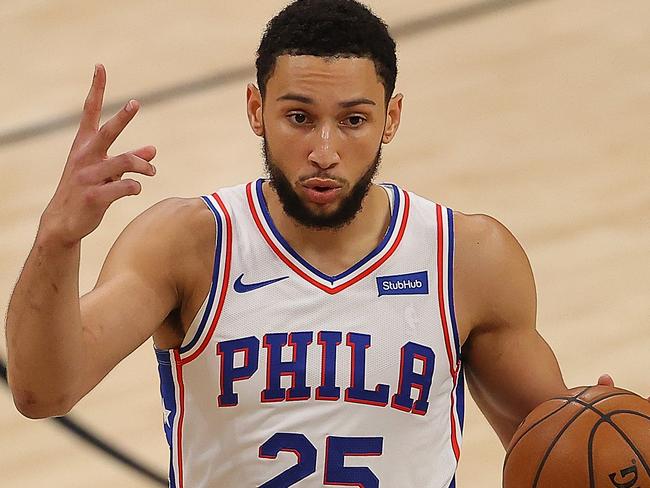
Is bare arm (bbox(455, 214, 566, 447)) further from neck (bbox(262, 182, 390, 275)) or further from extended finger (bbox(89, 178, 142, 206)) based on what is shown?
extended finger (bbox(89, 178, 142, 206))

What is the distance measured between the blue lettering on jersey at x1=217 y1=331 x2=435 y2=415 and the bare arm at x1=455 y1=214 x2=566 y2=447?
272 millimetres

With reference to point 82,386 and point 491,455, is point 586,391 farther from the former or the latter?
point 491,455

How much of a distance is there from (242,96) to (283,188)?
4623 mm

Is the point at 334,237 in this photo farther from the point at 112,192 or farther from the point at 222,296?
the point at 112,192

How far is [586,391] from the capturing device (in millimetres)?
3676

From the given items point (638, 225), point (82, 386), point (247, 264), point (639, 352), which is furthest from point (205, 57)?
point (82, 386)

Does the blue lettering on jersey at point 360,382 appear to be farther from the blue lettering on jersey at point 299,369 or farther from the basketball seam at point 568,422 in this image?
the basketball seam at point 568,422

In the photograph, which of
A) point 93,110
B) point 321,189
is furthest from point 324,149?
point 93,110

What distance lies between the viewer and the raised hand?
3.05 meters

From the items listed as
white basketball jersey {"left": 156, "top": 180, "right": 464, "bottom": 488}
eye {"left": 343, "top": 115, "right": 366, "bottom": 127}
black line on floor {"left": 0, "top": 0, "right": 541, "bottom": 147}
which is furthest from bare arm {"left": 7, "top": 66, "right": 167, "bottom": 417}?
black line on floor {"left": 0, "top": 0, "right": 541, "bottom": 147}

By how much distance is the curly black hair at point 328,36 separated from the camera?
3.68m

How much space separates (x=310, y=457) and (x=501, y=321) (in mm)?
647

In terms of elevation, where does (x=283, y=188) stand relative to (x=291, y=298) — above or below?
above

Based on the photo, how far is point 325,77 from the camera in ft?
11.9
